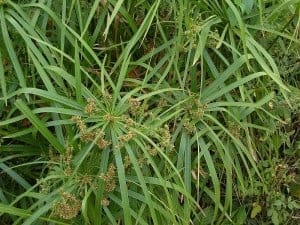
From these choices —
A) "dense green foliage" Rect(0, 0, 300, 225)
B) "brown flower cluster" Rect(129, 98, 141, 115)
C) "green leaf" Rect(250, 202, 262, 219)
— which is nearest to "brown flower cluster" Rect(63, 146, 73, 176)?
"dense green foliage" Rect(0, 0, 300, 225)

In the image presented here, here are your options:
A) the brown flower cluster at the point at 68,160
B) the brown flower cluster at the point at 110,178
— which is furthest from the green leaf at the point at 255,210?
the brown flower cluster at the point at 68,160

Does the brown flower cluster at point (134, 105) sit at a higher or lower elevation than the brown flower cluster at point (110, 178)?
higher

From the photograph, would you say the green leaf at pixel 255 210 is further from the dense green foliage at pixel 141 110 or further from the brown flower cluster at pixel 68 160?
the brown flower cluster at pixel 68 160

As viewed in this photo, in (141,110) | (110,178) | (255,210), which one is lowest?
(255,210)

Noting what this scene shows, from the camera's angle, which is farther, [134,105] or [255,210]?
[255,210]

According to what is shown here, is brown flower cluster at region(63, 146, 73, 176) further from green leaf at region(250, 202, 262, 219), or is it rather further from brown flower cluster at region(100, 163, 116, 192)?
Result: green leaf at region(250, 202, 262, 219)

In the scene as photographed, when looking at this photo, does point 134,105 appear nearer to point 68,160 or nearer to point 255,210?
point 68,160

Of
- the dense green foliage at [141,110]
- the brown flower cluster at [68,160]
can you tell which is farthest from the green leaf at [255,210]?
the brown flower cluster at [68,160]

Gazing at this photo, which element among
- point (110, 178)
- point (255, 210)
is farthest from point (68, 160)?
point (255, 210)

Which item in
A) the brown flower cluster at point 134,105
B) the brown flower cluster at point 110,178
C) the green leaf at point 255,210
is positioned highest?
the brown flower cluster at point 134,105

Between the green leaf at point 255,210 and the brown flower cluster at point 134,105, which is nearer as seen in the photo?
the brown flower cluster at point 134,105
